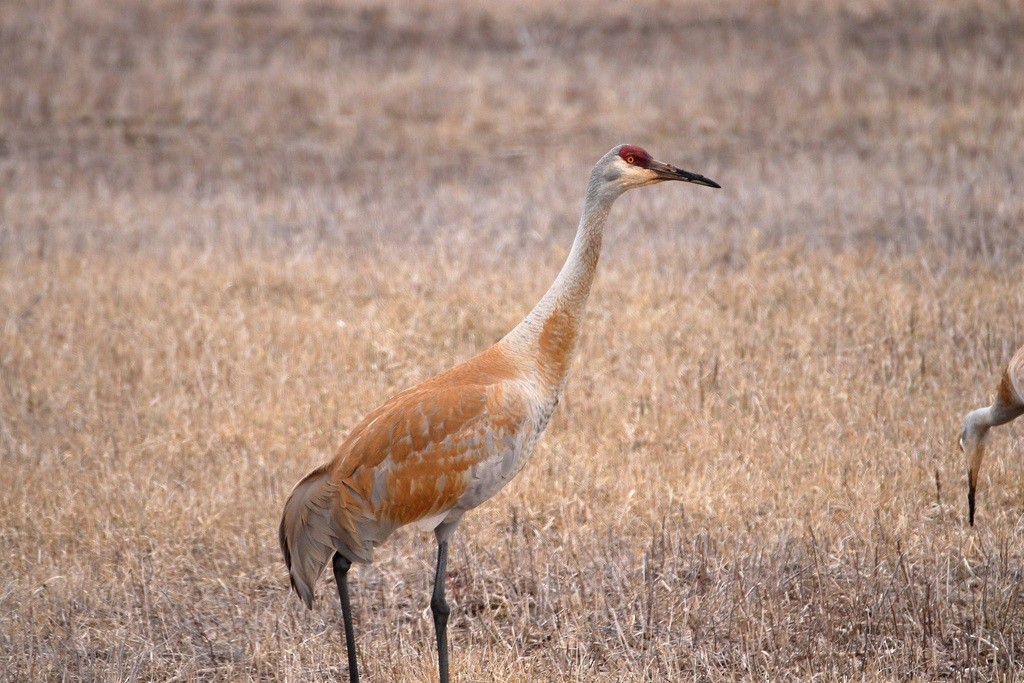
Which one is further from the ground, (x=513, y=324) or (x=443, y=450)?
(x=443, y=450)

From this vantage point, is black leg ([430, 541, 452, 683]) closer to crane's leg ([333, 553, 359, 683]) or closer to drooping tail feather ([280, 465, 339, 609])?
crane's leg ([333, 553, 359, 683])

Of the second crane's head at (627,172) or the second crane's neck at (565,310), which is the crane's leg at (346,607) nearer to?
the second crane's neck at (565,310)

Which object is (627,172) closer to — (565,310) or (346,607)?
(565,310)

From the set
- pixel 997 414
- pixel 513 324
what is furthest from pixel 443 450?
pixel 513 324

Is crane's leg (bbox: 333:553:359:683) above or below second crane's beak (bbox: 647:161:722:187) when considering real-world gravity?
below

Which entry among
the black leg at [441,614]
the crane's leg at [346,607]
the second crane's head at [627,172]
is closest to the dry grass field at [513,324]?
the black leg at [441,614]

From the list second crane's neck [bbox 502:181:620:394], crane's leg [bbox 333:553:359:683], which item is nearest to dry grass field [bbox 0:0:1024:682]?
crane's leg [bbox 333:553:359:683]

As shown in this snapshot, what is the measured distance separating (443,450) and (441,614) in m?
0.63

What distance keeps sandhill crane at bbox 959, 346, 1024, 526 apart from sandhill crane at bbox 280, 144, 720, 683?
1520 millimetres

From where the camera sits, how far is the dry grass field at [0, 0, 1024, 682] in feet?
15.3

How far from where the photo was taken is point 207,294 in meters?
8.92

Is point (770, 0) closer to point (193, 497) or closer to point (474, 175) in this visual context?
point (474, 175)

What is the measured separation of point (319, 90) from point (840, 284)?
1041cm

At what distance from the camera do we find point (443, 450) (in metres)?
4.16
